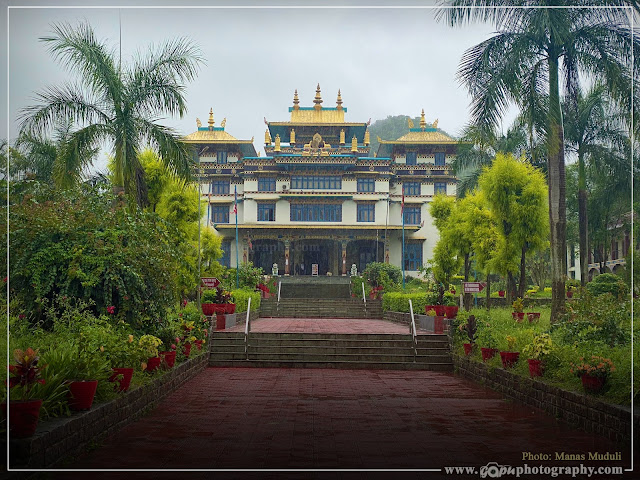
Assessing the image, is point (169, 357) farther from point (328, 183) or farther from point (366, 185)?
point (366, 185)

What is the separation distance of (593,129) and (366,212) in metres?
24.7

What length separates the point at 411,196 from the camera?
3853cm

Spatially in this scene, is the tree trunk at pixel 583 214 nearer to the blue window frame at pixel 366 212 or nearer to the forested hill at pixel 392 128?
the forested hill at pixel 392 128

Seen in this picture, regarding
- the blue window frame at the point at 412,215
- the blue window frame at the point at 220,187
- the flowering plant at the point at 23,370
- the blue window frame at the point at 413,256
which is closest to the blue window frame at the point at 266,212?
the blue window frame at the point at 220,187

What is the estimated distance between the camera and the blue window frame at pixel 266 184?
37906mm

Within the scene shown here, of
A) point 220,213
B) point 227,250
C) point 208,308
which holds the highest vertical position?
point 220,213

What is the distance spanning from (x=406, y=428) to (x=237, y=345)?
7.94m

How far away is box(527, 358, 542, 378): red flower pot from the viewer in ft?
29.5

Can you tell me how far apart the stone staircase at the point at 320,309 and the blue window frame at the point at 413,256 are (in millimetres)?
11981

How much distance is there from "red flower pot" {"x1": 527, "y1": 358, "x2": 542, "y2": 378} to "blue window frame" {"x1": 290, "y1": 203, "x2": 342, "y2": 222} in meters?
28.8

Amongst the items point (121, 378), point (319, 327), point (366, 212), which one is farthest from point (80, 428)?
point (366, 212)

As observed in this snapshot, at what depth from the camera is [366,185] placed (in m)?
37.9

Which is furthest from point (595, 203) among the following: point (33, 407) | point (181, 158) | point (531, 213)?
point (33, 407)

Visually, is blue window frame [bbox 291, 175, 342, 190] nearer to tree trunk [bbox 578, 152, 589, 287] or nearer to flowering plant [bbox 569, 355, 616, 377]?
tree trunk [bbox 578, 152, 589, 287]
